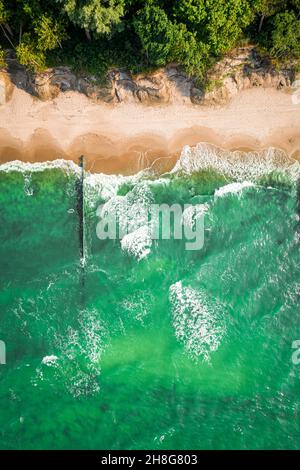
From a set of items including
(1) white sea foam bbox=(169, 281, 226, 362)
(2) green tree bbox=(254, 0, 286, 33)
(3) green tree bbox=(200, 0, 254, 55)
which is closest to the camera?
(3) green tree bbox=(200, 0, 254, 55)

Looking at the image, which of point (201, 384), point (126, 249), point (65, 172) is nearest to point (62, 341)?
point (126, 249)

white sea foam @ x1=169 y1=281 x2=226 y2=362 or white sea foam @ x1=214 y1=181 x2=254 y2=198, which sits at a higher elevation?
white sea foam @ x1=214 y1=181 x2=254 y2=198

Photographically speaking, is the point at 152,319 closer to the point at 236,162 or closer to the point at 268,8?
the point at 236,162

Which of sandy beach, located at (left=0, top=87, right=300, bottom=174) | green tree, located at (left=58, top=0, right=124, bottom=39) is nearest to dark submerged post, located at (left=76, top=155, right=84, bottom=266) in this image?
sandy beach, located at (left=0, top=87, right=300, bottom=174)

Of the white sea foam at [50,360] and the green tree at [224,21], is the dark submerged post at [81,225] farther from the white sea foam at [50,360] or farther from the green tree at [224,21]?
the green tree at [224,21]

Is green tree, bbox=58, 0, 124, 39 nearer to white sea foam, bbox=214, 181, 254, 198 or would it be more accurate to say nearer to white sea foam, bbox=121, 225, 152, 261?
white sea foam, bbox=214, 181, 254, 198

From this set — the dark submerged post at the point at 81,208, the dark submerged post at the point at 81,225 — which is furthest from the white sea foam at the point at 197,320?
the dark submerged post at the point at 81,208

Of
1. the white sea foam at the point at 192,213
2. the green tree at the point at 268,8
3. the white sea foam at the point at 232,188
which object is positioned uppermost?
the green tree at the point at 268,8

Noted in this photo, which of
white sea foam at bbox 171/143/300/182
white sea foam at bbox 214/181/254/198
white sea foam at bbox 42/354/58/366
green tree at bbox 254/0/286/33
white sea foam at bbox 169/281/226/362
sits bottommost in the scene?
white sea foam at bbox 42/354/58/366
